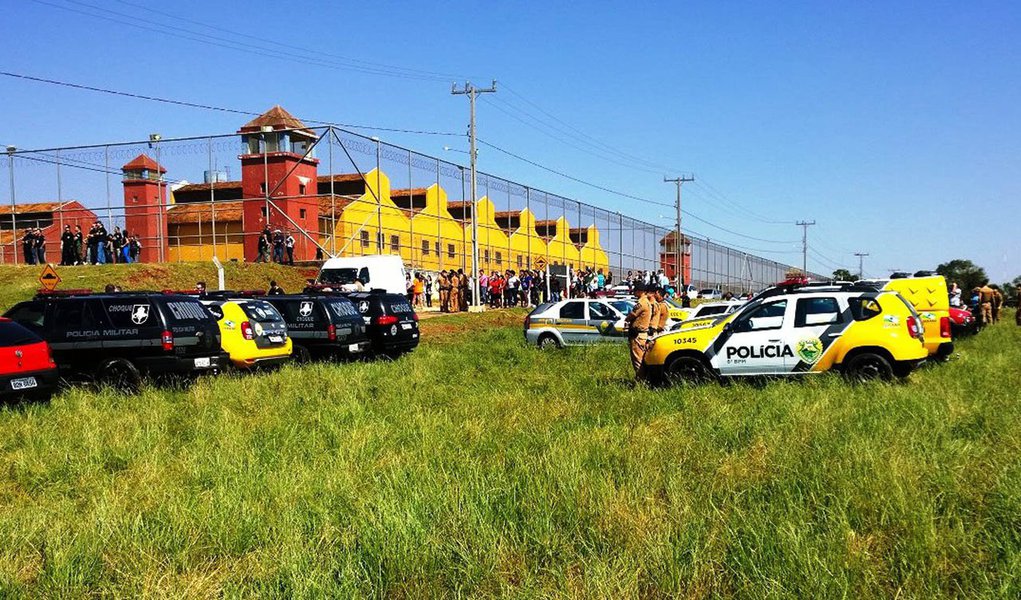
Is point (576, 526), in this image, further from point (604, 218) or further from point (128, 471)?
point (604, 218)

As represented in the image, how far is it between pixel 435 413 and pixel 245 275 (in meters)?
24.5

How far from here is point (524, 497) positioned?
6.28m

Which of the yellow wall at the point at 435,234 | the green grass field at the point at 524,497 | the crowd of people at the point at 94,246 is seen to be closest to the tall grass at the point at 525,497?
the green grass field at the point at 524,497

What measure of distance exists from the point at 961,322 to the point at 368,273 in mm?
18124

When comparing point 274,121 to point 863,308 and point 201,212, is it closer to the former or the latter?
point 201,212

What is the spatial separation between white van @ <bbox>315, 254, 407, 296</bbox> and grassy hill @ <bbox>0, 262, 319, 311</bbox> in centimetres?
378

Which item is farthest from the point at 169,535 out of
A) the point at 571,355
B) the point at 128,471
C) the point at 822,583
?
the point at 571,355

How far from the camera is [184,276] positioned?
106 ft

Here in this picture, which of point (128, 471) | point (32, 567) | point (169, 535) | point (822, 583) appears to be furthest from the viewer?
point (128, 471)

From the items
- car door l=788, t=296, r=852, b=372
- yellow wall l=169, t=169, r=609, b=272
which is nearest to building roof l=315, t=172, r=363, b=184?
yellow wall l=169, t=169, r=609, b=272

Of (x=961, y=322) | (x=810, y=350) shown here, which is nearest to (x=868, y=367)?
(x=810, y=350)

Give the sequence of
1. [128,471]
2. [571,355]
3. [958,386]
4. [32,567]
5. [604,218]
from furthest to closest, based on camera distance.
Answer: [604,218]
[571,355]
[958,386]
[128,471]
[32,567]

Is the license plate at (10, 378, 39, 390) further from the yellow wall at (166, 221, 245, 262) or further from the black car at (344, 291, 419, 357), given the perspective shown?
the yellow wall at (166, 221, 245, 262)

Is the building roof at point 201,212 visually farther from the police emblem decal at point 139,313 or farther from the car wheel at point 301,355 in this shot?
the police emblem decal at point 139,313
